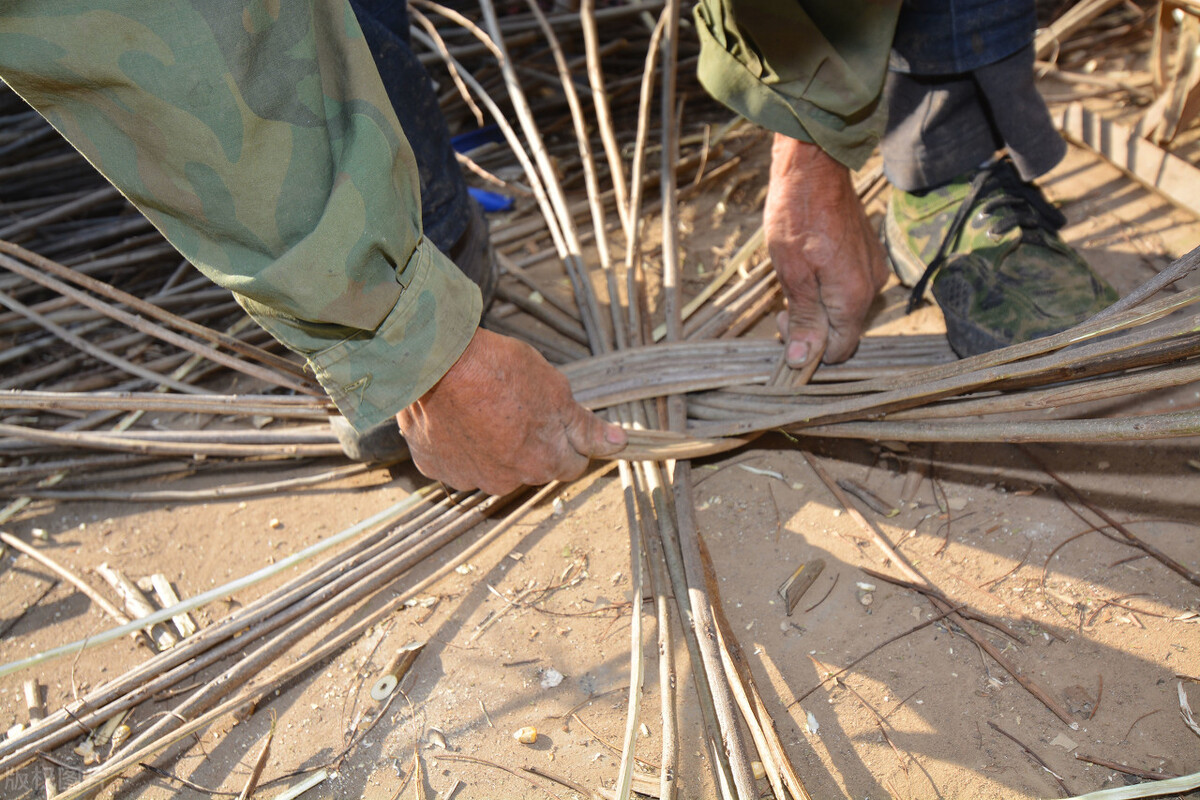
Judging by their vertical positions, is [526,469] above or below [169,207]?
below

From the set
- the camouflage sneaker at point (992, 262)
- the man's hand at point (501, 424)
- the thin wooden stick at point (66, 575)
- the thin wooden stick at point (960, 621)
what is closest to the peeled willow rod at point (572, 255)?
the man's hand at point (501, 424)

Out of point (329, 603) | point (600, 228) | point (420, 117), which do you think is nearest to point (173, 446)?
point (329, 603)

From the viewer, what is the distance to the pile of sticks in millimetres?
1062

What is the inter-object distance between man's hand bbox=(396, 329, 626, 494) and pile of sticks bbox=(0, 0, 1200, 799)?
0.17m

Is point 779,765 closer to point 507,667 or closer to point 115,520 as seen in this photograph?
point 507,667

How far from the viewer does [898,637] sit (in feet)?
3.85

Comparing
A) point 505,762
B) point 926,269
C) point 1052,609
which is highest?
point 926,269

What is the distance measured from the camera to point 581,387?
160 centimetres

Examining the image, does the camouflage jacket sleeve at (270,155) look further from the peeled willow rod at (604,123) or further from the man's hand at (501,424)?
the peeled willow rod at (604,123)

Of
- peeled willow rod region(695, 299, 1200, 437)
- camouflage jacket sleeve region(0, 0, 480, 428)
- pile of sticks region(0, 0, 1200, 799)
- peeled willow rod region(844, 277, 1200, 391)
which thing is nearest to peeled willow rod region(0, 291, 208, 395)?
pile of sticks region(0, 0, 1200, 799)

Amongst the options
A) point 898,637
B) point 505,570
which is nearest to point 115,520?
point 505,570

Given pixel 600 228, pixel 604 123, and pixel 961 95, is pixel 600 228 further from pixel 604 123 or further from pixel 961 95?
pixel 961 95

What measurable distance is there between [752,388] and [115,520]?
1.55 metres

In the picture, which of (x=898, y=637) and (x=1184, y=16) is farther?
(x=1184, y=16)
